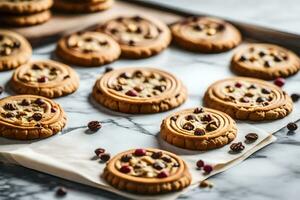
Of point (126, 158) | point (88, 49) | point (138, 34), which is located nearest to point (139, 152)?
point (126, 158)

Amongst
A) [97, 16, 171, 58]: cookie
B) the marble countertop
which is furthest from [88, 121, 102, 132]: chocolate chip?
[97, 16, 171, 58]: cookie

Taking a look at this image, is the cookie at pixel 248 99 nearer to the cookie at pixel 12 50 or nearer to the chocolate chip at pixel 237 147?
the chocolate chip at pixel 237 147

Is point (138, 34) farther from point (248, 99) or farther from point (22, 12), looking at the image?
point (248, 99)

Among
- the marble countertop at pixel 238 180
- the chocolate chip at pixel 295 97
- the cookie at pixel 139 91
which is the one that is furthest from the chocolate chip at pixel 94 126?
the chocolate chip at pixel 295 97

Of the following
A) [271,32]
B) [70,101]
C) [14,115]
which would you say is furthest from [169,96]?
[271,32]

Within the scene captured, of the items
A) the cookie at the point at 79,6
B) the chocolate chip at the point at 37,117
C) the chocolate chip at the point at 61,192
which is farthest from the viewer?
the cookie at the point at 79,6

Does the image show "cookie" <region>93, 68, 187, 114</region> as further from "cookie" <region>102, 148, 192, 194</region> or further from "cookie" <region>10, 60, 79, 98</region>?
"cookie" <region>102, 148, 192, 194</region>
